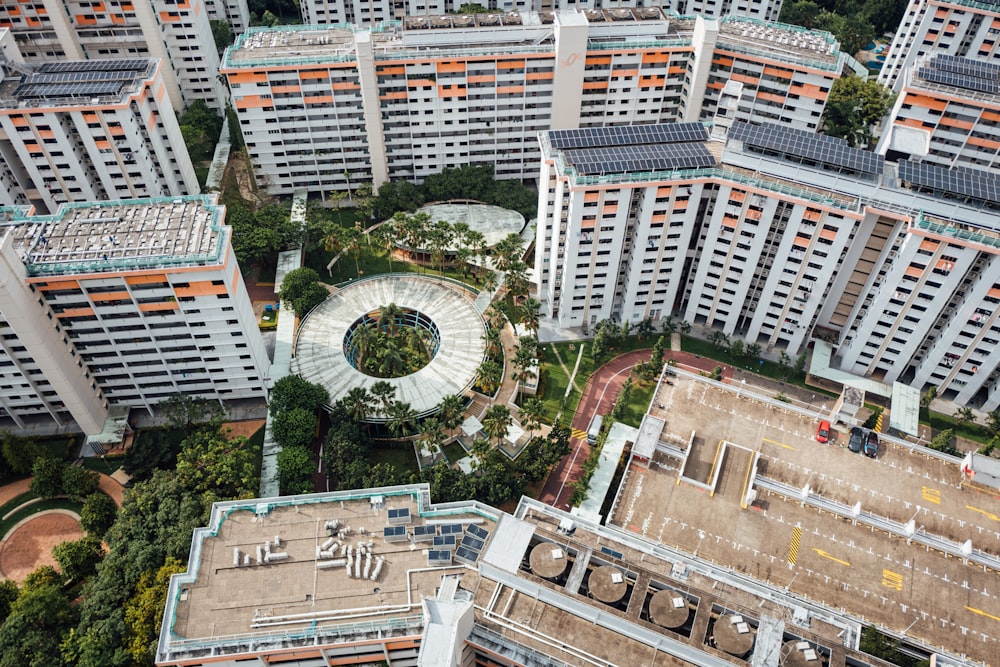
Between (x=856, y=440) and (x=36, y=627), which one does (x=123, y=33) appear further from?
(x=856, y=440)

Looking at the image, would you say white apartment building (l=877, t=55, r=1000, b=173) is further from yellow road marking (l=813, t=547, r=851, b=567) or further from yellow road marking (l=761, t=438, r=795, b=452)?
yellow road marking (l=813, t=547, r=851, b=567)

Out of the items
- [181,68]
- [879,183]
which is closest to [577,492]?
[879,183]

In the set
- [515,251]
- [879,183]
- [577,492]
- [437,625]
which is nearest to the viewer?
[437,625]

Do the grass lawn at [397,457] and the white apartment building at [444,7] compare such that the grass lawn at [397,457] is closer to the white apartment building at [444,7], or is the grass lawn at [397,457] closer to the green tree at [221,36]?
the white apartment building at [444,7]

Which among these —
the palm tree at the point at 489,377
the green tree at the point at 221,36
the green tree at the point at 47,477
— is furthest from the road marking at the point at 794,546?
the green tree at the point at 221,36

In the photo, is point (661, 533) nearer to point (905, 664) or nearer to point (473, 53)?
point (905, 664)

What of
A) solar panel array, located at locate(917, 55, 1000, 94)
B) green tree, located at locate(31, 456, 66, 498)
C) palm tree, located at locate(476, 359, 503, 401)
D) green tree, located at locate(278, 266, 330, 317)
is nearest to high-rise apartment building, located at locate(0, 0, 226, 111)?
green tree, located at locate(278, 266, 330, 317)

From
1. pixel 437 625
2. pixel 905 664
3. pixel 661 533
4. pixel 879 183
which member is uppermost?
pixel 879 183
